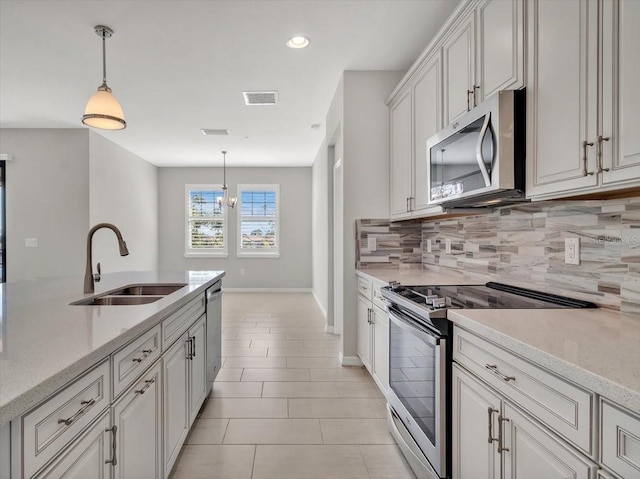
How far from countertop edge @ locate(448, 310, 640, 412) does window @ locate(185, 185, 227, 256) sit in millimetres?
7342

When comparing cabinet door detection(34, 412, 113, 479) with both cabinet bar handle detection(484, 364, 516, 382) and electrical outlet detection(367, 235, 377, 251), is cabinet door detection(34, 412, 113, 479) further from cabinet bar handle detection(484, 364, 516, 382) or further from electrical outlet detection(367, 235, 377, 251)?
electrical outlet detection(367, 235, 377, 251)

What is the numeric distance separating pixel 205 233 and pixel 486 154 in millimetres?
7222

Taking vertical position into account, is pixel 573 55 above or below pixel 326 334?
above

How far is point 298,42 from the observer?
2922mm

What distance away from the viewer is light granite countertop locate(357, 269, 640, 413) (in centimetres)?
80

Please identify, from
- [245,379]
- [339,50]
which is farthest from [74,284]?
[339,50]

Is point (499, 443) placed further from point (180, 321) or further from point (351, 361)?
point (351, 361)

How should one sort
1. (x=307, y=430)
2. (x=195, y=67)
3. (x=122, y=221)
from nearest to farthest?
(x=307, y=430) < (x=195, y=67) < (x=122, y=221)

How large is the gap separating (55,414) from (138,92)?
388cm

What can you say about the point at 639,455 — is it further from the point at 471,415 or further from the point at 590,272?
the point at 590,272

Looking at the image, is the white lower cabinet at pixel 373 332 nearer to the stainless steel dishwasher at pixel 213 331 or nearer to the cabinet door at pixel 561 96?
the stainless steel dishwasher at pixel 213 331

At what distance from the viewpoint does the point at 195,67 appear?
11.0 feet

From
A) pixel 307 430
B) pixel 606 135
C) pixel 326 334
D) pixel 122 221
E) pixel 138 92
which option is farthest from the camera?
pixel 122 221

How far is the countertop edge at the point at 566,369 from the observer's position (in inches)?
29.3
